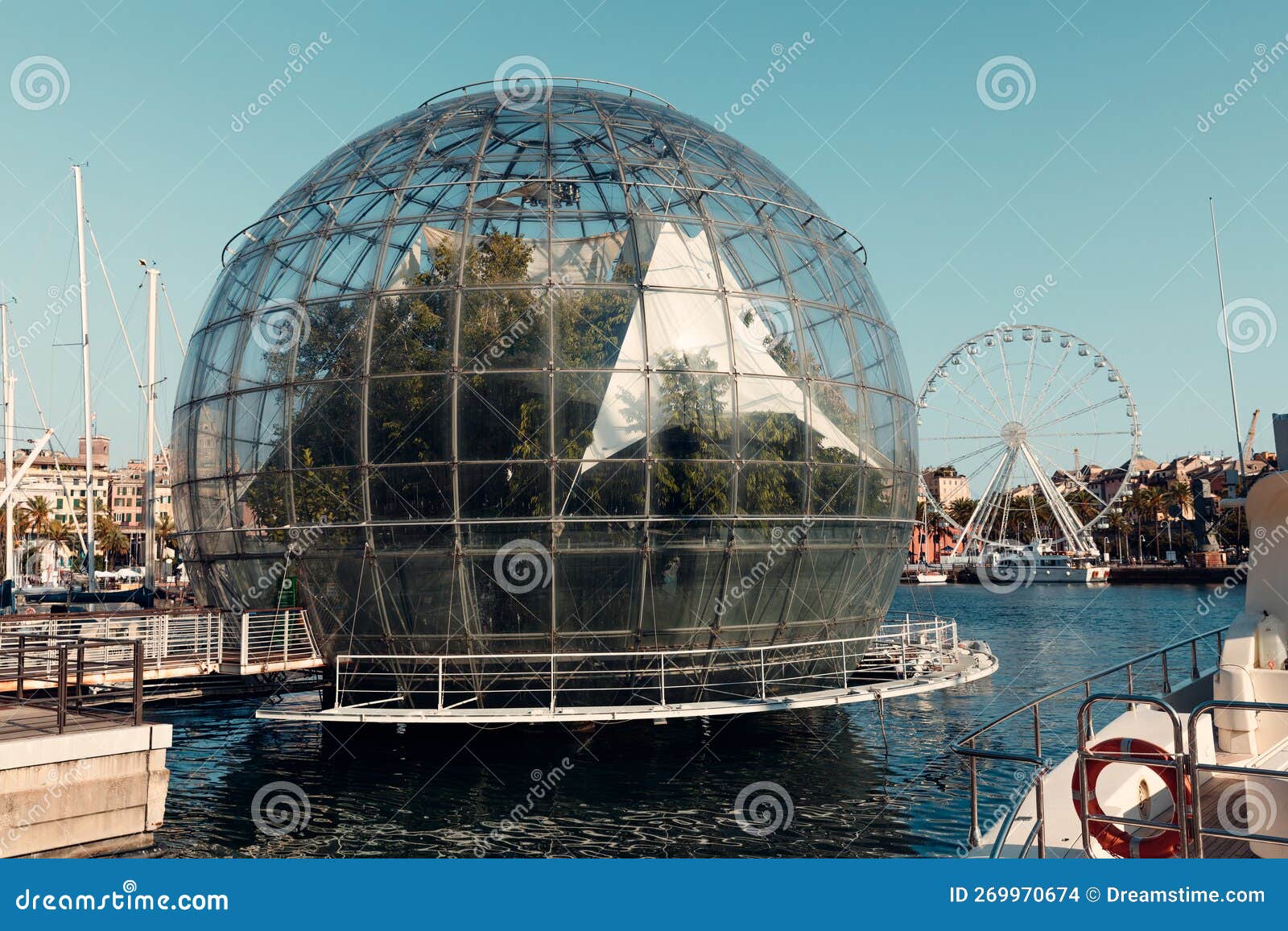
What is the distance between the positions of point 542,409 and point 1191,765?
12.3m

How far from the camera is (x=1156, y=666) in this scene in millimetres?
33031

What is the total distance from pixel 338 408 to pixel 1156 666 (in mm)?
26644

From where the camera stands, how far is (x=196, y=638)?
1873 cm

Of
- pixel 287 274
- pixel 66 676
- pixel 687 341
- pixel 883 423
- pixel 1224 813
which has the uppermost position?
pixel 287 274

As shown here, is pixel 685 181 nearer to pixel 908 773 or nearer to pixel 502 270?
pixel 502 270

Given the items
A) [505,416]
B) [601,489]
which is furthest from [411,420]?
[601,489]

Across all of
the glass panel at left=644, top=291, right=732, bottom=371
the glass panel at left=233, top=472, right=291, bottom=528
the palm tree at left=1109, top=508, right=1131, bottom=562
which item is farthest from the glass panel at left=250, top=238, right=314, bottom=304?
the palm tree at left=1109, top=508, right=1131, bottom=562

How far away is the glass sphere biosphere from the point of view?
58.3 feet

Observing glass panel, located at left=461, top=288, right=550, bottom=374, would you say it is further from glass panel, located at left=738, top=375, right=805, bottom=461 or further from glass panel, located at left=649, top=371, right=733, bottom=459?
glass panel, located at left=738, top=375, right=805, bottom=461

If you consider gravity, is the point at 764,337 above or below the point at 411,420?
above

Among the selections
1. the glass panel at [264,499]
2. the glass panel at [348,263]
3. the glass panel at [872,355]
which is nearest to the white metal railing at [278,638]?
the glass panel at [264,499]

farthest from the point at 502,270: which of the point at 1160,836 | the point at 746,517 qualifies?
the point at 1160,836

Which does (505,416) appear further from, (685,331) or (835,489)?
(835,489)

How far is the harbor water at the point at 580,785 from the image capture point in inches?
551
